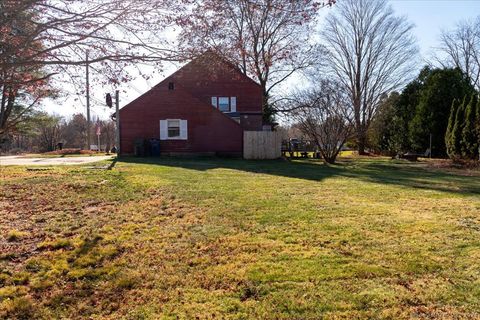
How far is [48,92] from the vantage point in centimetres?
661

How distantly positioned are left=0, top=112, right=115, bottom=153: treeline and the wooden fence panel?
836cm

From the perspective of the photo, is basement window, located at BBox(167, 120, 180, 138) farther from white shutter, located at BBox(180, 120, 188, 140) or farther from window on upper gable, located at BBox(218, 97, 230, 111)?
window on upper gable, located at BBox(218, 97, 230, 111)

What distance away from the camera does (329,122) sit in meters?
18.5

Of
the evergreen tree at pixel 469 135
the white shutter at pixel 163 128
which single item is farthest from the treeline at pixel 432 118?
the white shutter at pixel 163 128

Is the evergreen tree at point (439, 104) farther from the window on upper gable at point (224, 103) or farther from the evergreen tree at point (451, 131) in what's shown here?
the window on upper gable at point (224, 103)

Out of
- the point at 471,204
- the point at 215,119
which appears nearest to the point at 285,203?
the point at 471,204

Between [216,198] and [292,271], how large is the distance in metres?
3.78

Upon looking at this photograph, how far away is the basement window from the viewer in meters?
20.7

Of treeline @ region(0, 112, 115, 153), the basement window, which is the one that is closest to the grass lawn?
the basement window

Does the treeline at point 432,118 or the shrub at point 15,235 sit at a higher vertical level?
the treeline at point 432,118

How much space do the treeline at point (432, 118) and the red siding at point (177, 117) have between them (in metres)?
11.1

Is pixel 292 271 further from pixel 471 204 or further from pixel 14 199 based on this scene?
pixel 14 199

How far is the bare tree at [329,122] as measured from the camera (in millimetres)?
18562

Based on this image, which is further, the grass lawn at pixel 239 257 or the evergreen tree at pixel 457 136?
the evergreen tree at pixel 457 136
